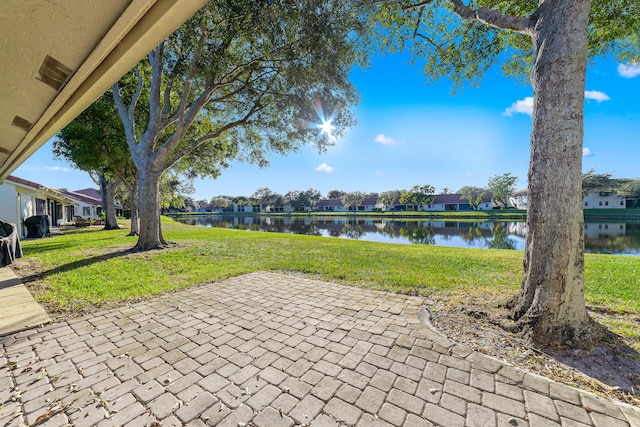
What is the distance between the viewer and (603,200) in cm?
5038

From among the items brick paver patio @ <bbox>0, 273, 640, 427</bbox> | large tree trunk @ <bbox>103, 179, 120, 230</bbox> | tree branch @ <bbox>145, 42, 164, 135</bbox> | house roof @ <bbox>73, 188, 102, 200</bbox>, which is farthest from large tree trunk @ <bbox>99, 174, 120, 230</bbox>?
house roof @ <bbox>73, 188, 102, 200</bbox>

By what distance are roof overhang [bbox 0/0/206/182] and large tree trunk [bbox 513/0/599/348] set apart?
11.7 feet

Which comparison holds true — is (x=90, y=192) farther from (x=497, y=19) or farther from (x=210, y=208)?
(x=497, y=19)

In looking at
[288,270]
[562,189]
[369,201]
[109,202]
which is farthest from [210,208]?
[562,189]

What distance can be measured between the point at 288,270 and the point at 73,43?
5.35 metres

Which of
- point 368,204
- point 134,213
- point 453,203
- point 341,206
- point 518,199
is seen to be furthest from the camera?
point 341,206

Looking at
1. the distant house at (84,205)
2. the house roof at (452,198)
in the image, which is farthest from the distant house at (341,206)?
the distant house at (84,205)

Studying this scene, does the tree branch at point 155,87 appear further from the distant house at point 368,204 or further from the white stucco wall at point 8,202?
the distant house at point 368,204

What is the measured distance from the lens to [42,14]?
1.59 m

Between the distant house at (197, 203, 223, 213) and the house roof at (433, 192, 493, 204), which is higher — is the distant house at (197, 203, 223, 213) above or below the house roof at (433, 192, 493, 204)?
below

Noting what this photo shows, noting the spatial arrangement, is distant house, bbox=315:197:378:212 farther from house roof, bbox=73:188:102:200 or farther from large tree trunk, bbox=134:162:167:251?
large tree trunk, bbox=134:162:167:251

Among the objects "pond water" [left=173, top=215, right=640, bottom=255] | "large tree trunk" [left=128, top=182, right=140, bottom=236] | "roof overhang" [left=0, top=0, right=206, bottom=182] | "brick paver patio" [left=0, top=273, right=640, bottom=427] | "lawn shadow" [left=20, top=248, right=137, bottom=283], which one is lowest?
"pond water" [left=173, top=215, right=640, bottom=255]

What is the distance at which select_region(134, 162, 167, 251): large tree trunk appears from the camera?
8.87 metres

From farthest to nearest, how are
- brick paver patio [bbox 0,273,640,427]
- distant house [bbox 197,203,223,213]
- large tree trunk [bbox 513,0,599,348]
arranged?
distant house [bbox 197,203,223,213] → large tree trunk [bbox 513,0,599,348] → brick paver patio [bbox 0,273,640,427]
